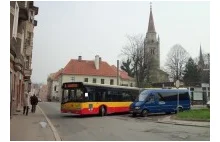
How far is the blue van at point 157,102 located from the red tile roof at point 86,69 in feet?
180

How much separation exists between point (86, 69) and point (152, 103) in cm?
5978

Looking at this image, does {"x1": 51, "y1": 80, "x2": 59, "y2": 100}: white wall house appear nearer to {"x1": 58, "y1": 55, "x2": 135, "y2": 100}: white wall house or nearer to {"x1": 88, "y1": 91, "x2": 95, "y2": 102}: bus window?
{"x1": 58, "y1": 55, "x2": 135, "y2": 100}: white wall house

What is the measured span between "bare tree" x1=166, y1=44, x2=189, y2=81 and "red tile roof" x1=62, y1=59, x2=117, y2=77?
19019 millimetres

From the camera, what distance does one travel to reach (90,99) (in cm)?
2467

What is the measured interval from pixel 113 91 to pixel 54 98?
64374 millimetres

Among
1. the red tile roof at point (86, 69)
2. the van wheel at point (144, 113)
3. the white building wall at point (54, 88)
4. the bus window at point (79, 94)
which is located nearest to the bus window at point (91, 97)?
the bus window at point (79, 94)

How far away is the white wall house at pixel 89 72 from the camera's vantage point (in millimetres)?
83438

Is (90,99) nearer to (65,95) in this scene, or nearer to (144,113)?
(65,95)

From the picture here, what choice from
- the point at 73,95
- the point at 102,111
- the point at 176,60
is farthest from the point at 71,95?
the point at 176,60

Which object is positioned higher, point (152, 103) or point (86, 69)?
point (86, 69)

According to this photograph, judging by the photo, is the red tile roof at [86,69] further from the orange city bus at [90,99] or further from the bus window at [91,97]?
the bus window at [91,97]

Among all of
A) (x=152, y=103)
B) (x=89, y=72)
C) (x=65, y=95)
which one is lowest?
(x=152, y=103)

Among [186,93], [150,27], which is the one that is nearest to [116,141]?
[186,93]

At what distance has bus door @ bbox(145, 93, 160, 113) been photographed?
26870mm
